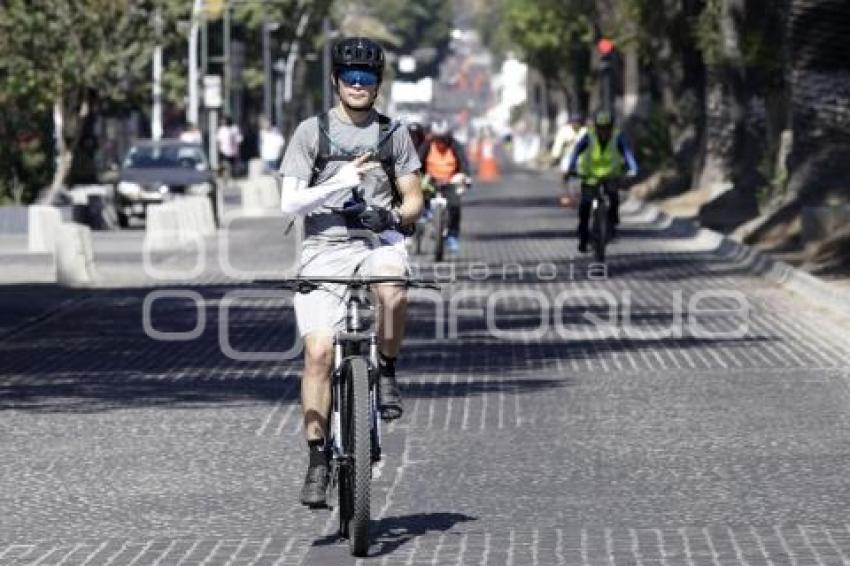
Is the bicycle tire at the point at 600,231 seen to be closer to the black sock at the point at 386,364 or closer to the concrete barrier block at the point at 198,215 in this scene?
the concrete barrier block at the point at 198,215

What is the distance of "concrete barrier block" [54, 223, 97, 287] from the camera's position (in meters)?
30.4

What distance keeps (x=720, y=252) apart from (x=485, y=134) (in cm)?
4620

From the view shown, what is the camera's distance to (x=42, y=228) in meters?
35.8

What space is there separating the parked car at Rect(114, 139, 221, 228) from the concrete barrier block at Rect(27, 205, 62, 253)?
10398 mm

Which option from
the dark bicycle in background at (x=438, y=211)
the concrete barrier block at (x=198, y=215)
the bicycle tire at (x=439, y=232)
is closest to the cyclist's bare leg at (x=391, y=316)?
the dark bicycle in background at (x=438, y=211)

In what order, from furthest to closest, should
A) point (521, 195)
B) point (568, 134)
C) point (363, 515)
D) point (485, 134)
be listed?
point (485, 134) < point (521, 195) < point (568, 134) < point (363, 515)

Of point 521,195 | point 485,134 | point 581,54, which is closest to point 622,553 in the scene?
point 521,195

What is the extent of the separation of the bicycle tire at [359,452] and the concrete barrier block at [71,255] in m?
20.2

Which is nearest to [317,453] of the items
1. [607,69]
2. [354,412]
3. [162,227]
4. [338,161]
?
[354,412]

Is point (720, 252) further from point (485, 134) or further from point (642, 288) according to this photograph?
point (485, 134)

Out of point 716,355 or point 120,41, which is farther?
point 120,41

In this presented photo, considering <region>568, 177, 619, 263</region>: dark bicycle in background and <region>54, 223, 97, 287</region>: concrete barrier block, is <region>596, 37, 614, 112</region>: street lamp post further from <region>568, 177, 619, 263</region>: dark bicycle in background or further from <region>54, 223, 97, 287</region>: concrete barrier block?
<region>54, 223, 97, 287</region>: concrete barrier block

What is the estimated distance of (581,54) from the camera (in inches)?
4008

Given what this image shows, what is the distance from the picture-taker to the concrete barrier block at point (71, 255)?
30391 mm
